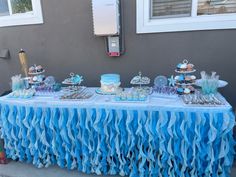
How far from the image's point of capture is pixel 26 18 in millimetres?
2352

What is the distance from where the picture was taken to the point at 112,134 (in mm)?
1697

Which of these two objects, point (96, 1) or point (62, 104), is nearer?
point (62, 104)

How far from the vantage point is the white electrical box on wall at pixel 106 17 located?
1.88m

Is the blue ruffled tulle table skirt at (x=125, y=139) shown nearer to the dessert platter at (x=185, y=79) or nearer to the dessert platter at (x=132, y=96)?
the dessert platter at (x=132, y=96)

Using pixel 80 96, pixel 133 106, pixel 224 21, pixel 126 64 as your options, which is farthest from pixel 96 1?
pixel 224 21

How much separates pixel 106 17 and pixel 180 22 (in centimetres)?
74

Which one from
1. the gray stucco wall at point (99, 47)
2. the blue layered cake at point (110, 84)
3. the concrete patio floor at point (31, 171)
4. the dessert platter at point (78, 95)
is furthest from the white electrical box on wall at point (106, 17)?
the concrete patio floor at point (31, 171)

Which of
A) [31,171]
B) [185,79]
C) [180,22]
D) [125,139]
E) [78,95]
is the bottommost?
[31,171]

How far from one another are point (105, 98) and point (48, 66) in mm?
1101

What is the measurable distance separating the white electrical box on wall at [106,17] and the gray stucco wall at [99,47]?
176mm

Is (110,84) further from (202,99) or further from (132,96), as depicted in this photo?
(202,99)

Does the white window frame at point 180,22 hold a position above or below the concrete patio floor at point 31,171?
above

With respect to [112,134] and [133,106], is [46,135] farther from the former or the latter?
[133,106]

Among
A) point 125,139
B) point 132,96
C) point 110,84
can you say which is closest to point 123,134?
point 125,139
